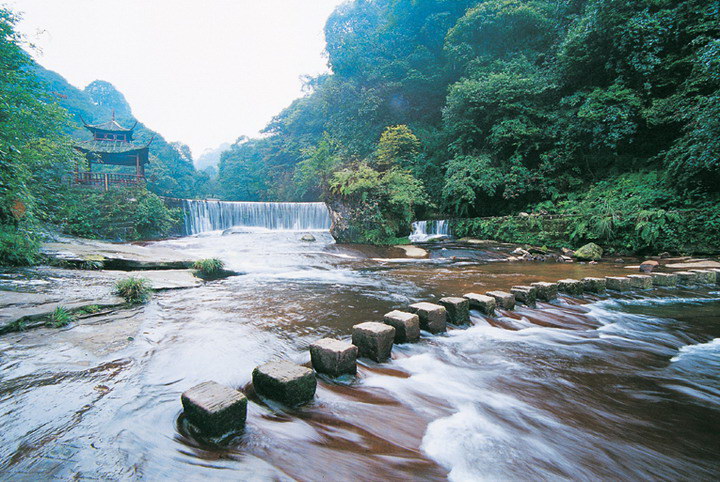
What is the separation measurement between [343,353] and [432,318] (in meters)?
1.27

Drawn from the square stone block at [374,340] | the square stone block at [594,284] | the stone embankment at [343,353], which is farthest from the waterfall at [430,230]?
the square stone block at [374,340]

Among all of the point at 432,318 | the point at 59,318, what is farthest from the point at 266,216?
the point at 432,318

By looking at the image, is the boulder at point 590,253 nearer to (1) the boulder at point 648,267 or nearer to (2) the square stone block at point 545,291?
(1) the boulder at point 648,267

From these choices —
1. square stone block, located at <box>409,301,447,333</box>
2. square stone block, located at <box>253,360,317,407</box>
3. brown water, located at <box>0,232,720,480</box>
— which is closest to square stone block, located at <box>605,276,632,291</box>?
brown water, located at <box>0,232,720,480</box>

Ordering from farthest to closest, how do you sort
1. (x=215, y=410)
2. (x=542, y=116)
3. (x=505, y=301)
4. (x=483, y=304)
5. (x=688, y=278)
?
(x=542, y=116)
(x=688, y=278)
(x=505, y=301)
(x=483, y=304)
(x=215, y=410)

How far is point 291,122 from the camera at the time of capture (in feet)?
120

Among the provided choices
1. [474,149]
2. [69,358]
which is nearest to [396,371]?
[69,358]

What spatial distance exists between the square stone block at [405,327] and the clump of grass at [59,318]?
3412mm

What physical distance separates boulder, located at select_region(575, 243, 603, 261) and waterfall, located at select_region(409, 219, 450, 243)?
601 cm

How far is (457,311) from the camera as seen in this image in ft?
11.0

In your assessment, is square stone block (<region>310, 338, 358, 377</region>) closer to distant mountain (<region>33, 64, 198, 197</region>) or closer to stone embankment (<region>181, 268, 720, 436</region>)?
stone embankment (<region>181, 268, 720, 436</region>)

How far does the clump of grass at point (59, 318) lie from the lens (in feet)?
10.2

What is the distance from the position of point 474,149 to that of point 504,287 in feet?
41.2

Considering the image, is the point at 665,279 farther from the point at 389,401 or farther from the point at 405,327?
the point at 389,401
